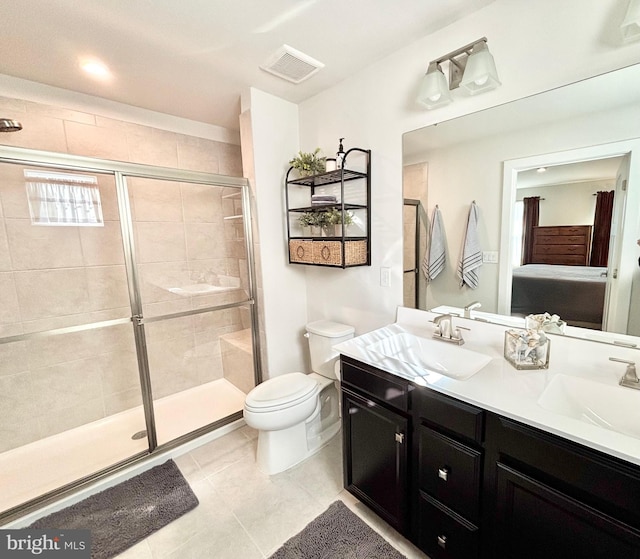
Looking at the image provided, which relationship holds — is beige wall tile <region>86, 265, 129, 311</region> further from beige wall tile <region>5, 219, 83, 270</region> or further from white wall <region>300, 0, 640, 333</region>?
white wall <region>300, 0, 640, 333</region>

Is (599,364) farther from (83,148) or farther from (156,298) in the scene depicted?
(83,148)

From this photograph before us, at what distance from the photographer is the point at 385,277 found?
1960mm

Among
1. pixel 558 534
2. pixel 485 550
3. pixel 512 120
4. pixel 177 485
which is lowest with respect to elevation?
pixel 177 485

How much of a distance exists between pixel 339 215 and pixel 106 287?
73.5 inches

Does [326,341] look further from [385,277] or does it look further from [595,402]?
[595,402]

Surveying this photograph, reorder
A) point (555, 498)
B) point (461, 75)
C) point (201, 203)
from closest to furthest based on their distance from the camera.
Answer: point (555, 498)
point (461, 75)
point (201, 203)

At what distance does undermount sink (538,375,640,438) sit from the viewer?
3.30 ft

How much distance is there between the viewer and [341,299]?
2.26 meters

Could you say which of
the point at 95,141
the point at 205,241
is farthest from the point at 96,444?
the point at 95,141

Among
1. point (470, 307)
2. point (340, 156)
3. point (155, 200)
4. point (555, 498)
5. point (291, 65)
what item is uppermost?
point (291, 65)

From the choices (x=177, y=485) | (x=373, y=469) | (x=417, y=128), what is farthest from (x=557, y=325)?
(x=177, y=485)

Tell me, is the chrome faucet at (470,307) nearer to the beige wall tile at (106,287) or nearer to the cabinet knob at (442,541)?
the cabinet knob at (442,541)

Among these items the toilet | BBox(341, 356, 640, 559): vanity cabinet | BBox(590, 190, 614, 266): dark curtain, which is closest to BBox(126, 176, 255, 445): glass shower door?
the toilet

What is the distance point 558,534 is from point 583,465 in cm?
25
